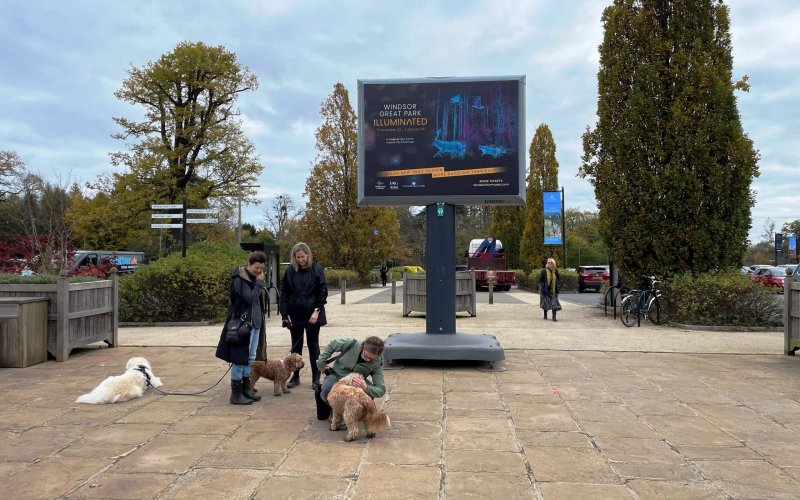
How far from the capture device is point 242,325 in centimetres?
562

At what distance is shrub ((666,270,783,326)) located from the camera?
488 inches

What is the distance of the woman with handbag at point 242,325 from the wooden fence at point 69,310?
378 centimetres

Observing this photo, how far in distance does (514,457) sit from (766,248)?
87.4 meters

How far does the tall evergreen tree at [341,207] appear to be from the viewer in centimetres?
3850

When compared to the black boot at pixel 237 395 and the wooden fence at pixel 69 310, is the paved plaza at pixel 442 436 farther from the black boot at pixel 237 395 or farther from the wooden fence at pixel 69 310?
the wooden fence at pixel 69 310

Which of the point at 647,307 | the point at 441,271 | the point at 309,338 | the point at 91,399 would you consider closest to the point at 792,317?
the point at 647,307

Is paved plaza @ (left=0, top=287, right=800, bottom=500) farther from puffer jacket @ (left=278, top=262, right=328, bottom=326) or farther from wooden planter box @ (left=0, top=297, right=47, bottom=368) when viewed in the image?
puffer jacket @ (left=278, top=262, right=328, bottom=326)

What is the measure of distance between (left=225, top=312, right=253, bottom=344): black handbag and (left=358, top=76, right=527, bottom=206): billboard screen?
303 centimetres

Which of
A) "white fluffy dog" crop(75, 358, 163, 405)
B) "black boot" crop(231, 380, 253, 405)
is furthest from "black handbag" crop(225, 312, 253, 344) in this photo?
"white fluffy dog" crop(75, 358, 163, 405)

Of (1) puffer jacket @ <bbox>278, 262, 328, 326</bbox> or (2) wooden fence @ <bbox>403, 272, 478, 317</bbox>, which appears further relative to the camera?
(2) wooden fence @ <bbox>403, 272, 478, 317</bbox>

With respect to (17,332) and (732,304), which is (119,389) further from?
(732,304)

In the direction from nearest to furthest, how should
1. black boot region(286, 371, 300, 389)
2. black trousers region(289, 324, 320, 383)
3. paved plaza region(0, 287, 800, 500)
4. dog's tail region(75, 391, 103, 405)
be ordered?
paved plaza region(0, 287, 800, 500)
dog's tail region(75, 391, 103, 405)
black trousers region(289, 324, 320, 383)
black boot region(286, 371, 300, 389)

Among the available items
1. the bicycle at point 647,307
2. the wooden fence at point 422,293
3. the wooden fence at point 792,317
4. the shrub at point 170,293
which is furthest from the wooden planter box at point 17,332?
the bicycle at point 647,307

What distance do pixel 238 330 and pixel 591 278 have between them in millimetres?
27658
